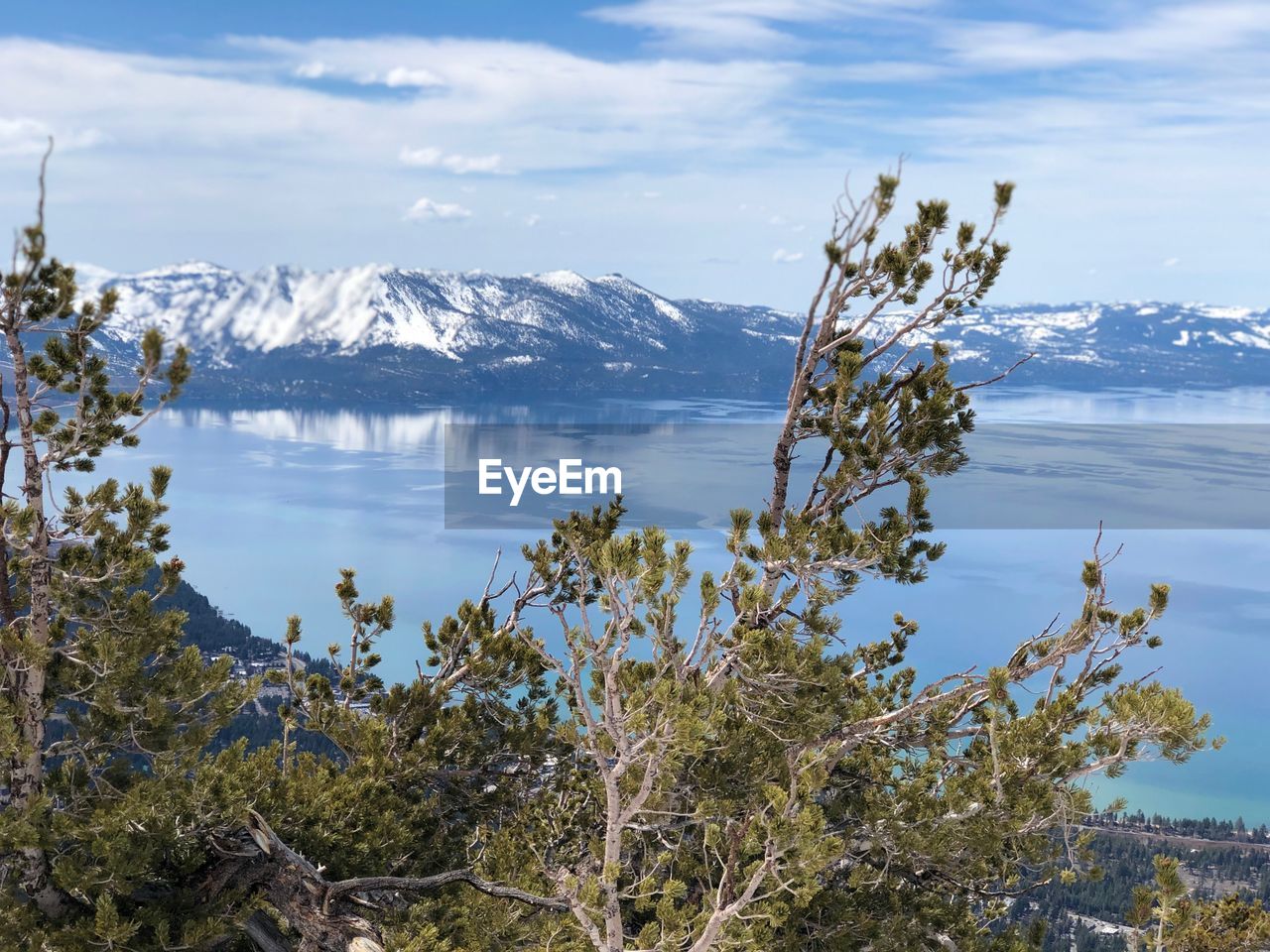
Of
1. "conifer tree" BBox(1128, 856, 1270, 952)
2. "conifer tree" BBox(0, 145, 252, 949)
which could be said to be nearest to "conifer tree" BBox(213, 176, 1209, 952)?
"conifer tree" BBox(1128, 856, 1270, 952)

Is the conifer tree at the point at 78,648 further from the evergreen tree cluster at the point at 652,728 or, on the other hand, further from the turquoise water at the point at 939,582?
the turquoise water at the point at 939,582

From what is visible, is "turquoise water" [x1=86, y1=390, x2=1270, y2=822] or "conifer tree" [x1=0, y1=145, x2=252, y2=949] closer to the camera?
"conifer tree" [x1=0, y1=145, x2=252, y2=949]

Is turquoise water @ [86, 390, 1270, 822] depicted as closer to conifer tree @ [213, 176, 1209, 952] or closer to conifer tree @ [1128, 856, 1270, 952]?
conifer tree @ [1128, 856, 1270, 952]

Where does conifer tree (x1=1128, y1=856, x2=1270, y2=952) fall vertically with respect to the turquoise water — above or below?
above

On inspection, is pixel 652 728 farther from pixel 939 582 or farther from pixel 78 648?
pixel 939 582

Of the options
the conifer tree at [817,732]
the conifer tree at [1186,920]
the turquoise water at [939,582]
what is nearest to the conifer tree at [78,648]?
the conifer tree at [817,732]

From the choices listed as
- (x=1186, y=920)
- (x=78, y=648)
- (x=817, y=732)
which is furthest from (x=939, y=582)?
(x=78, y=648)
